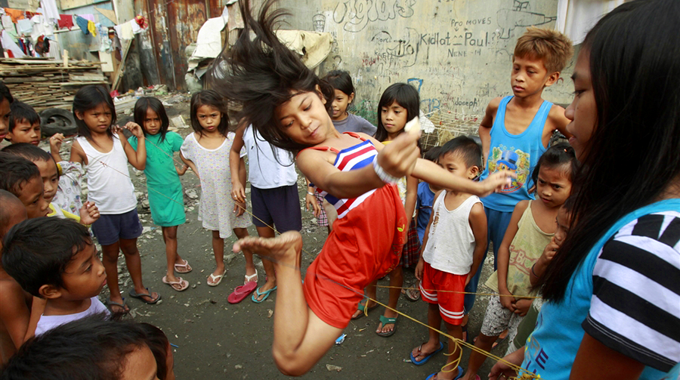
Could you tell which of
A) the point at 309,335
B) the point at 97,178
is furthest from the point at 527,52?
the point at 97,178

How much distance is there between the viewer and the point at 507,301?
2246mm

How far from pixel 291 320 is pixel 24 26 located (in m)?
16.5

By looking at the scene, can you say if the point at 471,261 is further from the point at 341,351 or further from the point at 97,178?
the point at 97,178

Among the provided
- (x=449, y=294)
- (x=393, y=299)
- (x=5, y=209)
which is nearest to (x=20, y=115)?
(x=5, y=209)

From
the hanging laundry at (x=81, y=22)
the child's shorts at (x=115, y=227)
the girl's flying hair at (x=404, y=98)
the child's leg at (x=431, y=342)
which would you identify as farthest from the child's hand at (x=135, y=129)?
the hanging laundry at (x=81, y=22)

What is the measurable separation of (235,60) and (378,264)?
50.9 inches

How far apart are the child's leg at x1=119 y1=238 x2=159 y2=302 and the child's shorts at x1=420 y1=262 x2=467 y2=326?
271 cm

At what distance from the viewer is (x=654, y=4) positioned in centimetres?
79

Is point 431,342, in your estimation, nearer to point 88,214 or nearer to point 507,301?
point 507,301

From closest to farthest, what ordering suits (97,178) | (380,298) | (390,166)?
(390,166)
(97,178)
(380,298)

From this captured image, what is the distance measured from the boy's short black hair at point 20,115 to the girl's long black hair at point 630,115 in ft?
13.6

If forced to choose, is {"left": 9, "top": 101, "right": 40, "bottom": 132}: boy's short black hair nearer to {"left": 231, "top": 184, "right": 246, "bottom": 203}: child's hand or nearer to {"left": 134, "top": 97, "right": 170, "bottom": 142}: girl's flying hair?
{"left": 134, "top": 97, "right": 170, "bottom": 142}: girl's flying hair

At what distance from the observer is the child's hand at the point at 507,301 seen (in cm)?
221

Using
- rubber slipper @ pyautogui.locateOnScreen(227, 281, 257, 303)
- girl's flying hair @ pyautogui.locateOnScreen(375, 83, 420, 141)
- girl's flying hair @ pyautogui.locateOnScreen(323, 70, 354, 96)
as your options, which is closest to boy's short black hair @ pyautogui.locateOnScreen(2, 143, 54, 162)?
rubber slipper @ pyautogui.locateOnScreen(227, 281, 257, 303)
